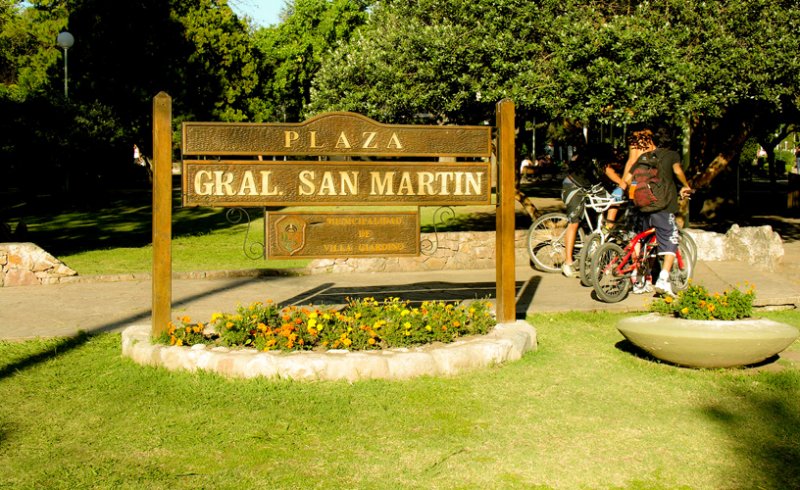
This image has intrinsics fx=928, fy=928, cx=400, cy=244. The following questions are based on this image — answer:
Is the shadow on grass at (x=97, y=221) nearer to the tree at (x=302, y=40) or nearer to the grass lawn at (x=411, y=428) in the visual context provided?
the grass lawn at (x=411, y=428)

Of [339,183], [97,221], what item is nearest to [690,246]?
[339,183]

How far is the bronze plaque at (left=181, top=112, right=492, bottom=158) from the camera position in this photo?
7441 millimetres

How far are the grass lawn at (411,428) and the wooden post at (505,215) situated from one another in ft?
2.26

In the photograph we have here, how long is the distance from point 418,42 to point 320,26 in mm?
35866

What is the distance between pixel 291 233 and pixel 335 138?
866 millimetres

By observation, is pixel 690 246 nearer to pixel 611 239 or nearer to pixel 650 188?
pixel 611 239

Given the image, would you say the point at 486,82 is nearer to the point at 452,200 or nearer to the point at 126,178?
the point at 452,200

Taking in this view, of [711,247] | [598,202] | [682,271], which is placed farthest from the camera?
[711,247]

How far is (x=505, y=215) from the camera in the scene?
7.84 m

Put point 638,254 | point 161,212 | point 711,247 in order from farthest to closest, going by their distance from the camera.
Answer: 1. point 711,247
2. point 638,254
3. point 161,212

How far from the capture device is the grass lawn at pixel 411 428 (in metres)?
4.79

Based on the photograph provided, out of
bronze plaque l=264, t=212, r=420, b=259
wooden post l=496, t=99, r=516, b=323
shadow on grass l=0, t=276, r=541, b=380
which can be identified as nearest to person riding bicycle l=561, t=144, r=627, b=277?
shadow on grass l=0, t=276, r=541, b=380

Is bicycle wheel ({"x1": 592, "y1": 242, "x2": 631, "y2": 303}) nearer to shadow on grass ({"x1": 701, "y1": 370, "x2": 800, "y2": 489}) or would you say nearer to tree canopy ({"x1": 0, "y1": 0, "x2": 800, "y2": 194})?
shadow on grass ({"x1": 701, "y1": 370, "x2": 800, "y2": 489})

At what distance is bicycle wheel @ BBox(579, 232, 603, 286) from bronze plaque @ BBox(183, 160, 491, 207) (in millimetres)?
2872
